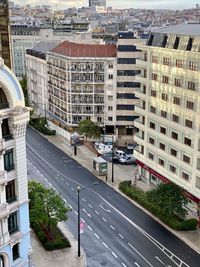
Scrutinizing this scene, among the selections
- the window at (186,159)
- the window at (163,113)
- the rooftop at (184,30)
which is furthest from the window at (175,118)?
the rooftop at (184,30)

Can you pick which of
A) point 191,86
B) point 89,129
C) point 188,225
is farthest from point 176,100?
point 89,129

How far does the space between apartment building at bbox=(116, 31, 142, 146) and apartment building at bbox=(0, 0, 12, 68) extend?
54.4m

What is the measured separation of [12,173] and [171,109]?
3369cm

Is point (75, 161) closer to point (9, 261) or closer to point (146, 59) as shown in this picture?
point (146, 59)

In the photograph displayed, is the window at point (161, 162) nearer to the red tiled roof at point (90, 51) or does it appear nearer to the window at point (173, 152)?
the window at point (173, 152)

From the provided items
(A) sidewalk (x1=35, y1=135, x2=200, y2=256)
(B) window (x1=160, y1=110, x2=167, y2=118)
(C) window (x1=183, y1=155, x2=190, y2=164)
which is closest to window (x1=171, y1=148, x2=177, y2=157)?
(C) window (x1=183, y1=155, x2=190, y2=164)

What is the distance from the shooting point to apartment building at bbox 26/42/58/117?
120 m

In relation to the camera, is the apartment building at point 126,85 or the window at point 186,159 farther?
the apartment building at point 126,85

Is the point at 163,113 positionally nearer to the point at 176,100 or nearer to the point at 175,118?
the point at 175,118

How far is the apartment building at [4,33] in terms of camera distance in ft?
139

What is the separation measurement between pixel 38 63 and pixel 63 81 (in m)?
22.5

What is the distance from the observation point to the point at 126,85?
99.2m

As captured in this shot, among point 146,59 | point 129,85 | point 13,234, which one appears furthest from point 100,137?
point 13,234

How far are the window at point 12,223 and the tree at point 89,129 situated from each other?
5628 centimetres
